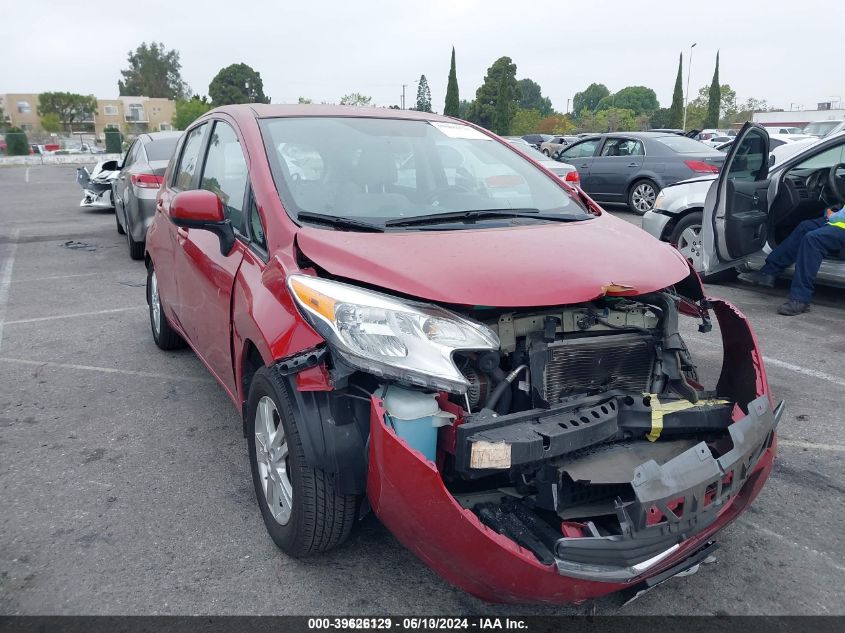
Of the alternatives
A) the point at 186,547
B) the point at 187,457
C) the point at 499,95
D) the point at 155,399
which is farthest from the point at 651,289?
the point at 499,95

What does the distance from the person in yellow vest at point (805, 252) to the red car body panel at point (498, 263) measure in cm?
398

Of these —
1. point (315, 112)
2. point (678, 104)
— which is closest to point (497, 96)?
point (678, 104)

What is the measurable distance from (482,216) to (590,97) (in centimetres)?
16075

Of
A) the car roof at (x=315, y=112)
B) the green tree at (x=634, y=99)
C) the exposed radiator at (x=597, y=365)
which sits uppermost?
the green tree at (x=634, y=99)

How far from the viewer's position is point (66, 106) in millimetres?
97562

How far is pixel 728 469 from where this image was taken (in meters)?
2.14

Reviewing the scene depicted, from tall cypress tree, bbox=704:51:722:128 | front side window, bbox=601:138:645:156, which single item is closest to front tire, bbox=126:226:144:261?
front side window, bbox=601:138:645:156

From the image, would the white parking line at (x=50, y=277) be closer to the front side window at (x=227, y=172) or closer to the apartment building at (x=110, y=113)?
the front side window at (x=227, y=172)

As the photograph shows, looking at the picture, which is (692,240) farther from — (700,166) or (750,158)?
(700,166)

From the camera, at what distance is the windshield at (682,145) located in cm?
1245

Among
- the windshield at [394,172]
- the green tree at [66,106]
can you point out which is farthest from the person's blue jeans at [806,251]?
the green tree at [66,106]

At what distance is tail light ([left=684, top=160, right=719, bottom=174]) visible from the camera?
11859 mm

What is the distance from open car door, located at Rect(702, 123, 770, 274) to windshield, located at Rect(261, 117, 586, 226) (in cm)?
298

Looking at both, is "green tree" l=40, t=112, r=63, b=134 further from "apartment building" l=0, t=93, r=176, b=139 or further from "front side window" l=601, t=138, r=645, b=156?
"front side window" l=601, t=138, r=645, b=156
